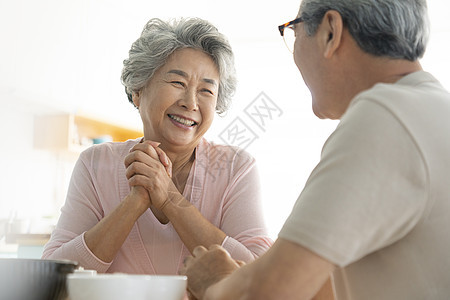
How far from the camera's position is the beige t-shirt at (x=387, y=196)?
27.0 inches

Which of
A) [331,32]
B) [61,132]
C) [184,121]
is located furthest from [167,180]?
[61,132]

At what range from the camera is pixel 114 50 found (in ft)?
15.9

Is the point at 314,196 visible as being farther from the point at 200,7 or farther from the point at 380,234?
the point at 200,7

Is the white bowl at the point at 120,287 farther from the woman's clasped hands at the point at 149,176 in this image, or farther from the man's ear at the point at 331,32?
the woman's clasped hands at the point at 149,176

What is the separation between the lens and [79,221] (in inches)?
61.3

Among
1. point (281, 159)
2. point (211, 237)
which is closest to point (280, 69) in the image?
point (281, 159)

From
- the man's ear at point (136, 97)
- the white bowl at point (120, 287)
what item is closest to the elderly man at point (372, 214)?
the white bowl at point (120, 287)

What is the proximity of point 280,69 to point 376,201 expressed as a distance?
18.2 ft

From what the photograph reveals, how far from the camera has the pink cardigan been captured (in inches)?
58.3

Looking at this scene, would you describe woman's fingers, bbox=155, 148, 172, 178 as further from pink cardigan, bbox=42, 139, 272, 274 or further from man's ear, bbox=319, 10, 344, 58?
man's ear, bbox=319, 10, 344, 58

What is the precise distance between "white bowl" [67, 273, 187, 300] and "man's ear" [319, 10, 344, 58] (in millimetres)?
490

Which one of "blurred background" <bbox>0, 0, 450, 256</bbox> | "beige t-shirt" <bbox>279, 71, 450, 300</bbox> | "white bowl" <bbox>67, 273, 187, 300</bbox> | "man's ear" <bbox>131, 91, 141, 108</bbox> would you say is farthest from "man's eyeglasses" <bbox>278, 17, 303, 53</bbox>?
"blurred background" <bbox>0, 0, 450, 256</bbox>

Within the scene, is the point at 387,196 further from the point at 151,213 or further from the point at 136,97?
the point at 136,97

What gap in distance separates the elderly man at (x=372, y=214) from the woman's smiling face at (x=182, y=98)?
0.80m
